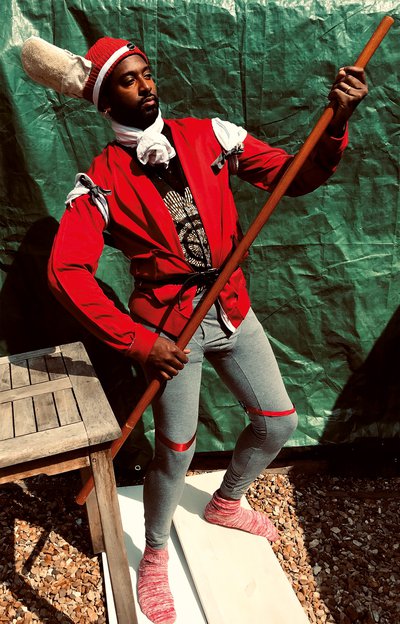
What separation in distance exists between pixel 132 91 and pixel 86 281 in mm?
703

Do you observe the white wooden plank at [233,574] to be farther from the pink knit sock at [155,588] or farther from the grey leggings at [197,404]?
the grey leggings at [197,404]

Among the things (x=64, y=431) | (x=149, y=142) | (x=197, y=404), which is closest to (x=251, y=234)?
(x=149, y=142)

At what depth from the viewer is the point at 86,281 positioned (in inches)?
79.6

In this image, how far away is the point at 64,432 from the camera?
1964 millimetres

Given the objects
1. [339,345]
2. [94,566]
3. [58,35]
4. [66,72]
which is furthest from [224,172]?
[94,566]

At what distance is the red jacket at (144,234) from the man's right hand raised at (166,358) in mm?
30

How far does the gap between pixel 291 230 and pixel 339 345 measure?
30.0 inches

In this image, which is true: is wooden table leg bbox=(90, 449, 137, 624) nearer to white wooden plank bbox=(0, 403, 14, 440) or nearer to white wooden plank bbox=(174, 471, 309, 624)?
white wooden plank bbox=(0, 403, 14, 440)

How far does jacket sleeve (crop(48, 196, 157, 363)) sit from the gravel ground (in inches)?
56.6

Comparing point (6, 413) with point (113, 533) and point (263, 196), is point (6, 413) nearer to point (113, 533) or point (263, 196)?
point (113, 533)

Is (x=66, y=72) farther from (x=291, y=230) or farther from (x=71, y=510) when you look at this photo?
(x=71, y=510)

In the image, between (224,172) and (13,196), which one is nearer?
(224,172)

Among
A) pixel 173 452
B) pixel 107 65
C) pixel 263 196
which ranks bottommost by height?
pixel 173 452

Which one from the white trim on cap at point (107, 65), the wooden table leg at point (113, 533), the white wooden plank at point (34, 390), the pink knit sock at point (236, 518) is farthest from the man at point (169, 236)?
the pink knit sock at point (236, 518)
